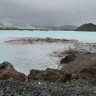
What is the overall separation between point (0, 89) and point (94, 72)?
8579 millimetres

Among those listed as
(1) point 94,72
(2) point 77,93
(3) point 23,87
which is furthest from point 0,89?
(1) point 94,72

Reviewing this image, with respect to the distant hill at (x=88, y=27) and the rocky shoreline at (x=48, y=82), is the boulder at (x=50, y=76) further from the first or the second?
the distant hill at (x=88, y=27)

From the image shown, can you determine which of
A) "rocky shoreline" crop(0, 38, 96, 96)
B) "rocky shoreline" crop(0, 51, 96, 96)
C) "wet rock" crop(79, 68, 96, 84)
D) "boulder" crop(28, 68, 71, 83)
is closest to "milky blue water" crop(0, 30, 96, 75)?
"rocky shoreline" crop(0, 38, 96, 96)

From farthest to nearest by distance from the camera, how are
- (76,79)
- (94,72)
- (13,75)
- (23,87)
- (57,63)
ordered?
(57,63) → (94,72) → (76,79) → (13,75) → (23,87)

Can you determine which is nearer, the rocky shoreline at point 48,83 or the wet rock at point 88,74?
the rocky shoreline at point 48,83

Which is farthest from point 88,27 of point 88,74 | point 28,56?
point 88,74

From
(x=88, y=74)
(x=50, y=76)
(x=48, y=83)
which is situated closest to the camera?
(x=48, y=83)

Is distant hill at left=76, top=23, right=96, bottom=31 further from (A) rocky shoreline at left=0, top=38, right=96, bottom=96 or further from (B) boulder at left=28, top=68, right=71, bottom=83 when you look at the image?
(B) boulder at left=28, top=68, right=71, bottom=83

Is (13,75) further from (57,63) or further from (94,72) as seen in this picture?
(57,63)

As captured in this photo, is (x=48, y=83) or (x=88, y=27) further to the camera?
(x=88, y=27)

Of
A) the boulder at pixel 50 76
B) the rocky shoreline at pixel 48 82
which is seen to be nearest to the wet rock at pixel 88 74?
the rocky shoreline at pixel 48 82

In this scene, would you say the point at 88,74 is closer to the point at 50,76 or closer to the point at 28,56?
the point at 50,76

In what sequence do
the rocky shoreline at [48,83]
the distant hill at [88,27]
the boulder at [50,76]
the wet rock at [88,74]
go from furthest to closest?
the distant hill at [88,27], the wet rock at [88,74], the boulder at [50,76], the rocky shoreline at [48,83]

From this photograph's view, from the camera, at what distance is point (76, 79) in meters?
16.9
